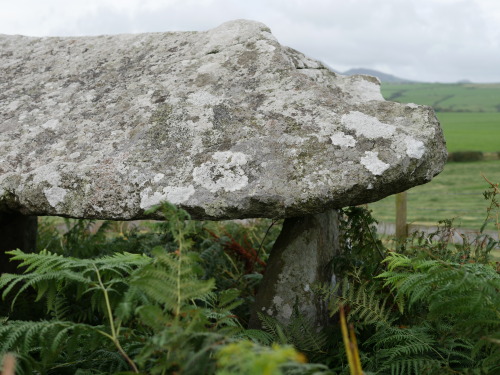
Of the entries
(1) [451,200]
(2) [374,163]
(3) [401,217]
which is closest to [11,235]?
(2) [374,163]

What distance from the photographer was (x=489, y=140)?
29.6 meters

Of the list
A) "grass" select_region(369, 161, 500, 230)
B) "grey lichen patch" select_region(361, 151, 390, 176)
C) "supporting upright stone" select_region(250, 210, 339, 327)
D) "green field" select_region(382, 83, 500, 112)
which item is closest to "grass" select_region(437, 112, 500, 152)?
"green field" select_region(382, 83, 500, 112)

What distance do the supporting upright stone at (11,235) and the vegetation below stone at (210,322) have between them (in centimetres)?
49

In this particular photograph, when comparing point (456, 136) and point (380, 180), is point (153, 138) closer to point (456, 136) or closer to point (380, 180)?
point (380, 180)

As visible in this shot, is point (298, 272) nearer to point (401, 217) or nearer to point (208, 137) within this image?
point (208, 137)

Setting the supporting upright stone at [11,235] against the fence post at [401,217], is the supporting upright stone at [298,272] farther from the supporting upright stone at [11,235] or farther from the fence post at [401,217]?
the fence post at [401,217]

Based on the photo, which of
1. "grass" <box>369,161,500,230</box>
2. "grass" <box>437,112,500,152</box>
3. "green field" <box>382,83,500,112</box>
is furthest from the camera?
"green field" <box>382,83,500,112</box>

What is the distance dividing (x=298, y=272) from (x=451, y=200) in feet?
32.1

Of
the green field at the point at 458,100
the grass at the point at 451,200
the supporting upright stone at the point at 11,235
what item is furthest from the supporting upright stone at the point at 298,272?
the green field at the point at 458,100

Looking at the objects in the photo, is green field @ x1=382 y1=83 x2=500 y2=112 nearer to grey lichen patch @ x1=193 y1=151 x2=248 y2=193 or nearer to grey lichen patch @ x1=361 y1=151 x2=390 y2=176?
grey lichen patch @ x1=361 y1=151 x2=390 y2=176

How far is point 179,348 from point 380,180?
1648 millimetres

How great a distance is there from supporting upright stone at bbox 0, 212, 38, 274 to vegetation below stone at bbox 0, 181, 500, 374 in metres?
0.49

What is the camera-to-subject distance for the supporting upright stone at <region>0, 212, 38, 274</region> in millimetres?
4359

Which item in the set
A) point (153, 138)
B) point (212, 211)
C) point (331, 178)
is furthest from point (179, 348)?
point (153, 138)
